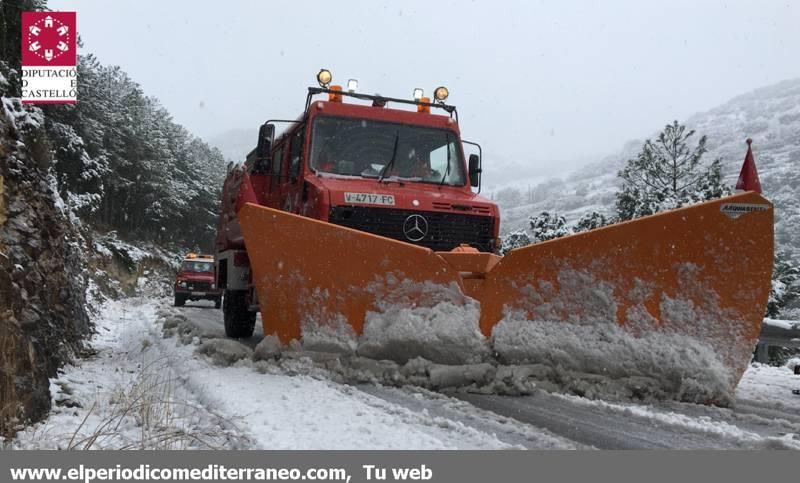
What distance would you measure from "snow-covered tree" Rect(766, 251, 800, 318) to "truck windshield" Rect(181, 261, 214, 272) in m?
15.7

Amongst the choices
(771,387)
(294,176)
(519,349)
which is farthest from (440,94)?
(771,387)

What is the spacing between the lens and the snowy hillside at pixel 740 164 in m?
65.9

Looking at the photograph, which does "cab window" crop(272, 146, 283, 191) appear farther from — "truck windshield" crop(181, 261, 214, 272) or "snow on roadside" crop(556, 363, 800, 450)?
"truck windshield" crop(181, 261, 214, 272)

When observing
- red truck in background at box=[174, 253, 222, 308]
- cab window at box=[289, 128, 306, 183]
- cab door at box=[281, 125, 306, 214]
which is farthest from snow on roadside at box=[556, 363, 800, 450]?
red truck in background at box=[174, 253, 222, 308]

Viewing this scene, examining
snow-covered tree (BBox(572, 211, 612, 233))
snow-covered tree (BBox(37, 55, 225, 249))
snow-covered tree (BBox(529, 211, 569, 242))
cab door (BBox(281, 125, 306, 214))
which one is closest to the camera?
cab door (BBox(281, 125, 306, 214))

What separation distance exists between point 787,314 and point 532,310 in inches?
608

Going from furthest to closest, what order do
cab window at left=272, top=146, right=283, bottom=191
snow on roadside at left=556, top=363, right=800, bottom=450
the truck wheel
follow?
the truck wheel < cab window at left=272, top=146, right=283, bottom=191 < snow on roadside at left=556, top=363, right=800, bottom=450

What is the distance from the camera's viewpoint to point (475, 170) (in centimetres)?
732

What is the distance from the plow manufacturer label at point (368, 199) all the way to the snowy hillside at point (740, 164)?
4764 cm

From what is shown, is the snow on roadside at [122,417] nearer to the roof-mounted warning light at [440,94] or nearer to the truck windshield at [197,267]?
the roof-mounted warning light at [440,94]

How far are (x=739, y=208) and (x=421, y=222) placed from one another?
2582mm

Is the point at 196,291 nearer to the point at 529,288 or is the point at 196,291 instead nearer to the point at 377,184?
the point at 377,184

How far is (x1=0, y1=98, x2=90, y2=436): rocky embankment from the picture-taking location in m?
3.56
